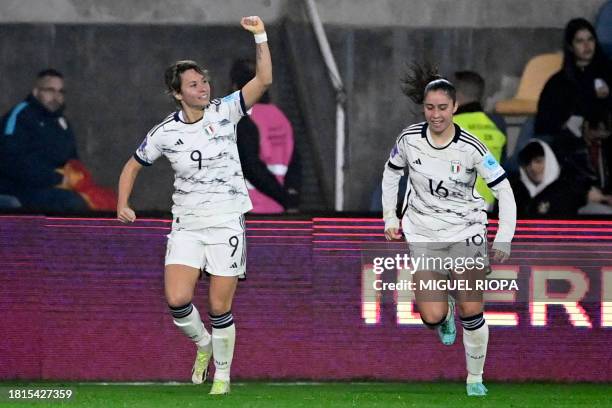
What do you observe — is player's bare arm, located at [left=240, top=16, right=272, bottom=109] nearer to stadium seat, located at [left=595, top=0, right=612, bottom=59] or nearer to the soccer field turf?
the soccer field turf

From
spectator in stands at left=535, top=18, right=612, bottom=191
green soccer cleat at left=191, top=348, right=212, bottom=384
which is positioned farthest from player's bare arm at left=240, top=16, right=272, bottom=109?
spectator in stands at left=535, top=18, right=612, bottom=191

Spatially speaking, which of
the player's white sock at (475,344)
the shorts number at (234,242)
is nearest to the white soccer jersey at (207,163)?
the shorts number at (234,242)

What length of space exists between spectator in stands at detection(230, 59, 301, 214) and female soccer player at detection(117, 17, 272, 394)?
3.22 meters

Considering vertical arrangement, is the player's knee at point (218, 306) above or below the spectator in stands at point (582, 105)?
below

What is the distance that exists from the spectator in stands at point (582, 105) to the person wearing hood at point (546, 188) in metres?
0.30

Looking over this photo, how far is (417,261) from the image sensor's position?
10852 mm

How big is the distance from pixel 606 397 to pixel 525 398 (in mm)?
538

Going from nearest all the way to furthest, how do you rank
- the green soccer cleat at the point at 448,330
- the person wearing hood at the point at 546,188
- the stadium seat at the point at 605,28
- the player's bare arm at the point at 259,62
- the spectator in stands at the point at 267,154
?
the player's bare arm at the point at 259,62, the green soccer cleat at the point at 448,330, the person wearing hood at the point at 546,188, the spectator in stands at the point at 267,154, the stadium seat at the point at 605,28

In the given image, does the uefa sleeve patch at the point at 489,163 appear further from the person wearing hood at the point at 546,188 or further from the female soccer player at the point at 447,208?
the person wearing hood at the point at 546,188

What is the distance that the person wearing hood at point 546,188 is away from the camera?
1375 cm

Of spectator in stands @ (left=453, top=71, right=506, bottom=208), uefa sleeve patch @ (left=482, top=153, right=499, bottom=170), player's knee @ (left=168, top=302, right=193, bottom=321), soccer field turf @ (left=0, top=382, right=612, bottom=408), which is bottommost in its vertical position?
soccer field turf @ (left=0, top=382, right=612, bottom=408)

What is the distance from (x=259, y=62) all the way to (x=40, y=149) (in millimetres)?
4193

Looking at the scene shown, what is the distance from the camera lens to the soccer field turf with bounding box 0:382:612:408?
33.5ft

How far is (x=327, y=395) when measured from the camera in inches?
424
